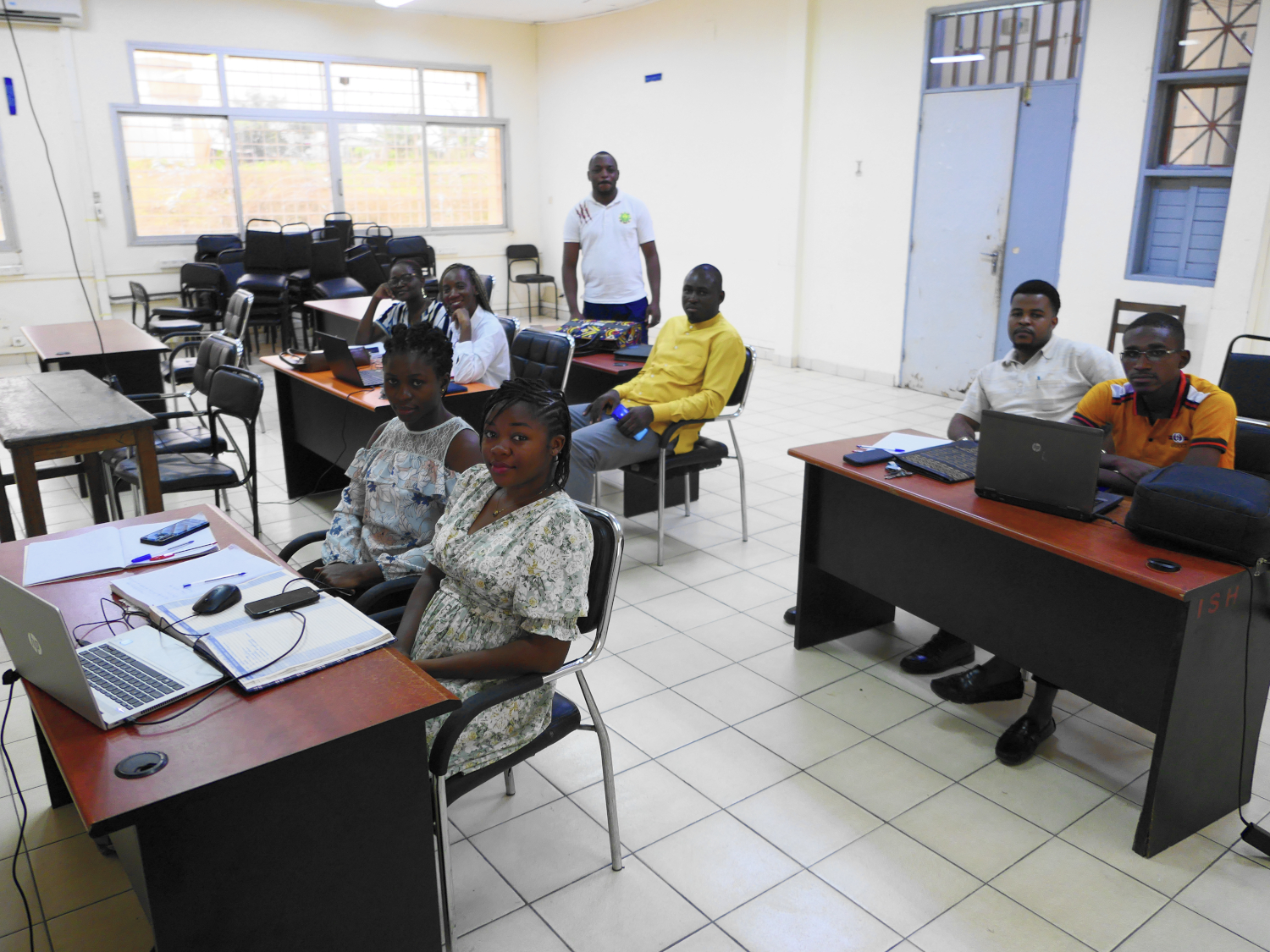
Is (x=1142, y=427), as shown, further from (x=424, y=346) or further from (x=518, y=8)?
(x=518, y=8)

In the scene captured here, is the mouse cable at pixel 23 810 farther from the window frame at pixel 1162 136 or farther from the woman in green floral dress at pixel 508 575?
the window frame at pixel 1162 136

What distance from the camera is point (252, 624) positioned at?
5.74 feet

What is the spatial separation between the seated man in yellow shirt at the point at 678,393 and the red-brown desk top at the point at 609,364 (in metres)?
0.40

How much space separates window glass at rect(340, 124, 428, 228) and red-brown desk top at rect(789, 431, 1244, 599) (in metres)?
8.23

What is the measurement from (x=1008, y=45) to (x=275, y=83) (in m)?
6.72

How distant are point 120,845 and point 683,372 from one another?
2.62 m

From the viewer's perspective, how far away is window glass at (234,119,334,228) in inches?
358

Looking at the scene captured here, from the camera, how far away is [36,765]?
8.31 ft

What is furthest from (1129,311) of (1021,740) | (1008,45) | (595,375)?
(1021,740)

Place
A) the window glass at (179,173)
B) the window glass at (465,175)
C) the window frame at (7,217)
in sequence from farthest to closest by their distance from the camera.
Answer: the window glass at (465,175)
the window glass at (179,173)
the window frame at (7,217)

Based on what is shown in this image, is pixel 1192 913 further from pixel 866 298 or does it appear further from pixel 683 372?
pixel 866 298

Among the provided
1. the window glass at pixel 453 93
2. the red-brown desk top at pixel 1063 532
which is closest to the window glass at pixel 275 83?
the window glass at pixel 453 93

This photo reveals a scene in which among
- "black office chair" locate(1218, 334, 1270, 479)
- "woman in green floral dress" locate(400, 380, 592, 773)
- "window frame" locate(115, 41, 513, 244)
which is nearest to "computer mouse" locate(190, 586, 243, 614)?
"woman in green floral dress" locate(400, 380, 592, 773)

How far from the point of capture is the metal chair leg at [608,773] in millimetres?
2053
